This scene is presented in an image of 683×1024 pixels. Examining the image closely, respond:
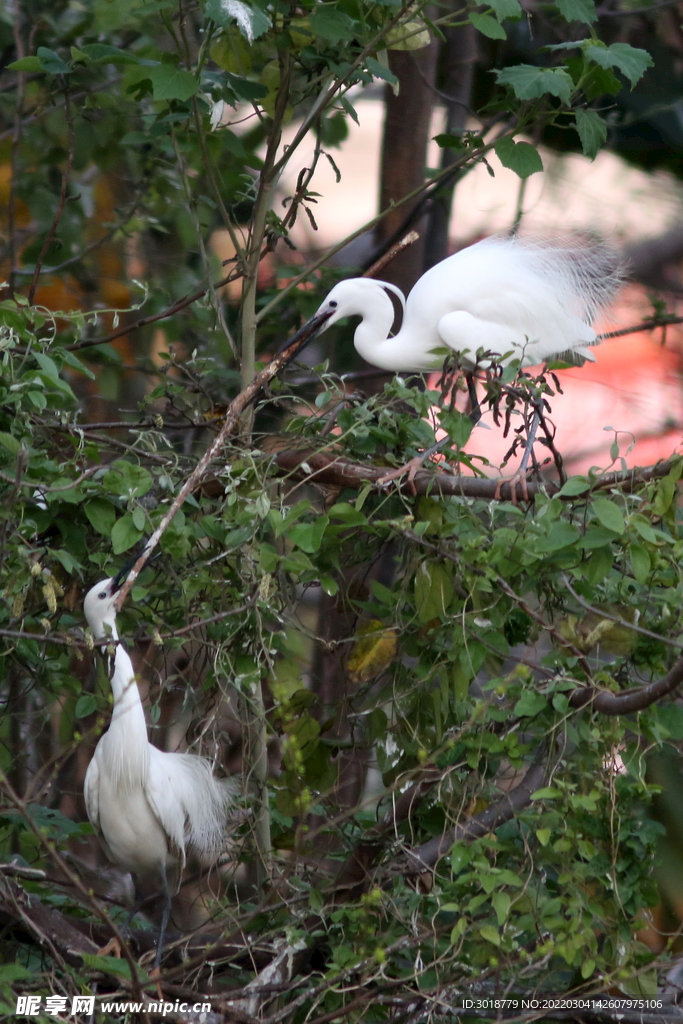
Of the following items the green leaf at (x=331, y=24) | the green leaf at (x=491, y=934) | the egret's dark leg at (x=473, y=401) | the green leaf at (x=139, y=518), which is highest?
the green leaf at (x=331, y=24)

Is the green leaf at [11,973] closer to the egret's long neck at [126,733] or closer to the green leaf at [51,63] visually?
the egret's long neck at [126,733]

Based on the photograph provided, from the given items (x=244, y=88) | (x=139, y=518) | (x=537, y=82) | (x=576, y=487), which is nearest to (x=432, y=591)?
(x=576, y=487)

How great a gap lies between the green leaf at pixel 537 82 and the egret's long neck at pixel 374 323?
53 cm

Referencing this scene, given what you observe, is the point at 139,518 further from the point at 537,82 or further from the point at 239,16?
the point at 537,82

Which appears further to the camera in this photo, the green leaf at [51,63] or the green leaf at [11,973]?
the green leaf at [51,63]

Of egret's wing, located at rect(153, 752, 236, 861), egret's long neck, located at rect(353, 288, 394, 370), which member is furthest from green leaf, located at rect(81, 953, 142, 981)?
egret's long neck, located at rect(353, 288, 394, 370)

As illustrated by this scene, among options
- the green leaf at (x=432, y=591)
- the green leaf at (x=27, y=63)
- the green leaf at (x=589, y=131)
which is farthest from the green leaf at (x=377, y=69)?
the green leaf at (x=432, y=591)

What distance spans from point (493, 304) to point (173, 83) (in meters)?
0.69

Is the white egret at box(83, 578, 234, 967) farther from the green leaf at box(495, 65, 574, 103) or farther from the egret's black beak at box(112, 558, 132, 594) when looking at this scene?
the green leaf at box(495, 65, 574, 103)

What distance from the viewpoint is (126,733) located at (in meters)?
1.46

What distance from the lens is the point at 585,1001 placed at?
4.54 feet

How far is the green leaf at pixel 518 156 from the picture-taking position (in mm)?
1607

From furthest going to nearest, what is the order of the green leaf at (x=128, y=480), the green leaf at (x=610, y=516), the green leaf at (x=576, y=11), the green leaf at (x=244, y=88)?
the green leaf at (x=244, y=88), the green leaf at (x=576, y=11), the green leaf at (x=128, y=480), the green leaf at (x=610, y=516)

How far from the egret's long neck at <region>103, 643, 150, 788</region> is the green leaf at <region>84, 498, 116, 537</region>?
0.56 feet
